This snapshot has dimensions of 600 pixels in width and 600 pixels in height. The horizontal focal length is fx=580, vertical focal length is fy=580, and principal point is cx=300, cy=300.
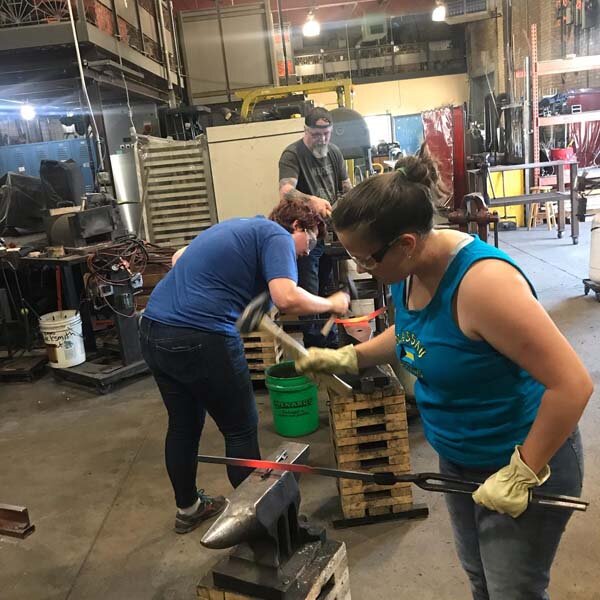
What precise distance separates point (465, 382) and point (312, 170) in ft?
11.6

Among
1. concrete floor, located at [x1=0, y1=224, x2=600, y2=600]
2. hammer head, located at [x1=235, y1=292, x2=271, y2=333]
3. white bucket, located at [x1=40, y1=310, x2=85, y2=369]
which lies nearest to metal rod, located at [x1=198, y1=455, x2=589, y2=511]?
hammer head, located at [x1=235, y1=292, x2=271, y2=333]

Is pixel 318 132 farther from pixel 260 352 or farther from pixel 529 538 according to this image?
pixel 529 538

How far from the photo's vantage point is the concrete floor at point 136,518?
7.33 feet

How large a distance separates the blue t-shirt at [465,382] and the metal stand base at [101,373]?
11.8 ft

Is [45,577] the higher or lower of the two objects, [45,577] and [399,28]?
the lower

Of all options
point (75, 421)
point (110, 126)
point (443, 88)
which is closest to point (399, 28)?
point (443, 88)

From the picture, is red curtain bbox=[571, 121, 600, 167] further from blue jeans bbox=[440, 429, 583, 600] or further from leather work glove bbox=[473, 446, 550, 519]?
leather work glove bbox=[473, 446, 550, 519]

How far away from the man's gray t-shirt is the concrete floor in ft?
5.50

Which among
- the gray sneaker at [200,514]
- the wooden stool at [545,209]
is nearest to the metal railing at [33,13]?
the gray sneaker at [200,514]

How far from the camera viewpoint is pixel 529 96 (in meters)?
9.30

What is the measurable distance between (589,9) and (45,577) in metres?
10.9

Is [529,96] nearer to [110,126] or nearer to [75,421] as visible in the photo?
[110,126]

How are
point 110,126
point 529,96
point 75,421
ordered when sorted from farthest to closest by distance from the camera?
1. point 529,96
2. point 110,126
3. point 75,421

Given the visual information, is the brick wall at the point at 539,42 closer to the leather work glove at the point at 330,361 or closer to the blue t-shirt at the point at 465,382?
the leather work glove at the point at 330,361
